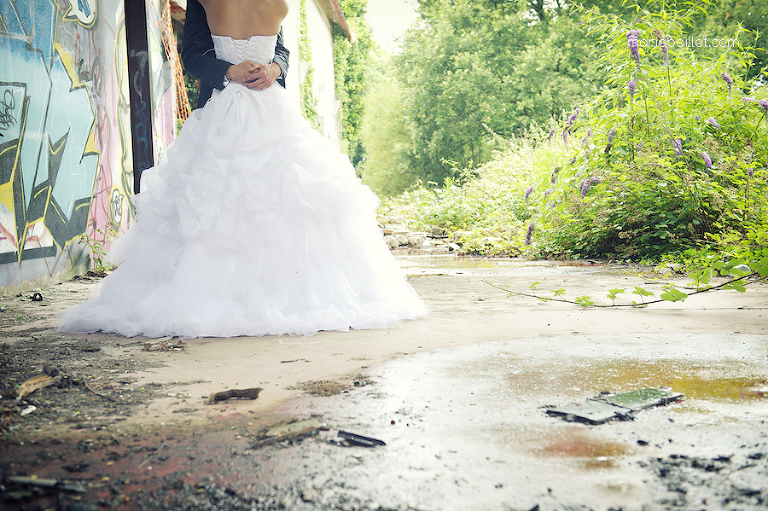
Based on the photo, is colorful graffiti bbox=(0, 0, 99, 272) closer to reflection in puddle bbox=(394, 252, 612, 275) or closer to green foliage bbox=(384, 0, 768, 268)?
reflection in puddle bbox=(394, 252, 612, 275)

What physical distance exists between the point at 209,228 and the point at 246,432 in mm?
1769

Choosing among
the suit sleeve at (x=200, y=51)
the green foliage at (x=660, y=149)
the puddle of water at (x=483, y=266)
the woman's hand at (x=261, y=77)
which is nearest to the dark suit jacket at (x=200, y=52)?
the suit sleeve at (x=200, y=51)

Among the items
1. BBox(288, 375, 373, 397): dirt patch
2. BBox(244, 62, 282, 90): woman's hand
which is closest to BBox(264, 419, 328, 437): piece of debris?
BBox(288, 375, 373, 397): dirt patch

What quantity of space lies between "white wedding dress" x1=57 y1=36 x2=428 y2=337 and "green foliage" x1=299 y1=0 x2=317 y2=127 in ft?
37.9

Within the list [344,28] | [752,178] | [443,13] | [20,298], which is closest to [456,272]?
[752,178]

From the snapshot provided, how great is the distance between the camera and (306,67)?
15.3m

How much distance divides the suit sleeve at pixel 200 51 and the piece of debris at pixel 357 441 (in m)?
2.64

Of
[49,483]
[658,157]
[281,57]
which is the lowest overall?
[49,483]

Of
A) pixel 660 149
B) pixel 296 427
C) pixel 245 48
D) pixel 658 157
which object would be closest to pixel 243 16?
pixel 245 48

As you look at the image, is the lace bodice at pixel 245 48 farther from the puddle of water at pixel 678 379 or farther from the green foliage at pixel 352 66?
the green foliage at pixel 352 66

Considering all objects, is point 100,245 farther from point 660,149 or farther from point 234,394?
point 660,149

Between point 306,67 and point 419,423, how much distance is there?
14.9 m

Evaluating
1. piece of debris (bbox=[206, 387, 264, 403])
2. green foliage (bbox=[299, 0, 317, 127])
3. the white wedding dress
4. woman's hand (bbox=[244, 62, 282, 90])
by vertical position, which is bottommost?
piece of debris (bbox=[206, 387, 264, 403])

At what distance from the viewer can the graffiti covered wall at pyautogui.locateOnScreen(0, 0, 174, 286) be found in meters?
4.30
